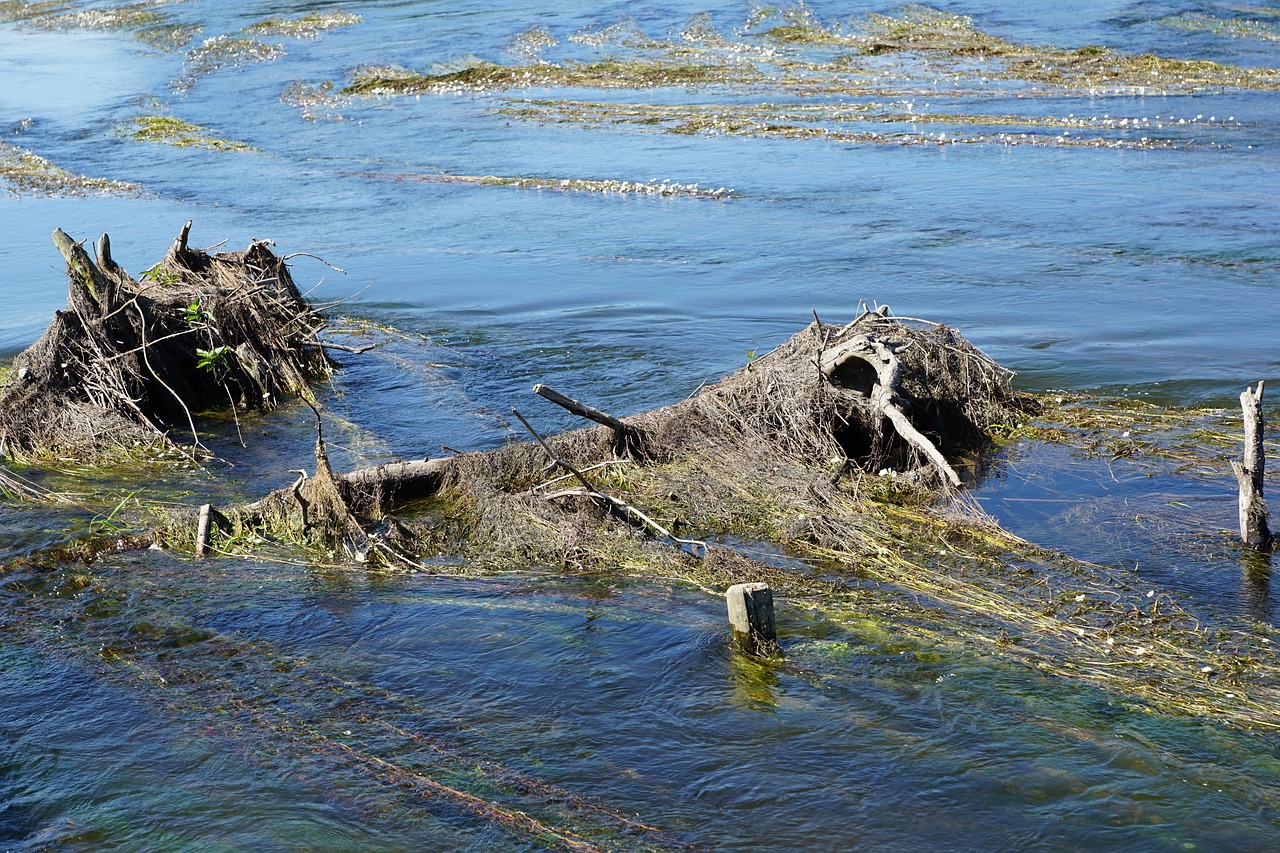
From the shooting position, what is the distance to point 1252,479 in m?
6.95

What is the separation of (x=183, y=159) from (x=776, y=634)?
→ 20.2 metres

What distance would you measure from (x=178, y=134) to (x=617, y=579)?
71.6 ft

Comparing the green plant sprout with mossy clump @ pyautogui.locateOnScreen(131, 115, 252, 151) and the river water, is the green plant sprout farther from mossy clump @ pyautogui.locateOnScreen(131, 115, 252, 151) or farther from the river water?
mossy clump @ pyautogui.locateOnScreen(131, 115, 252, 151)

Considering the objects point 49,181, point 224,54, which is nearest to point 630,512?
point 49,181

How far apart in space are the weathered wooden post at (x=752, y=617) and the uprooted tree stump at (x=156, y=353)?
5.41 m

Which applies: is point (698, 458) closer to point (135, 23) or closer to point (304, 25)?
point (304, 25)

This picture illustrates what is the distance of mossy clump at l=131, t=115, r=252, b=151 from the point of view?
24.5 metres

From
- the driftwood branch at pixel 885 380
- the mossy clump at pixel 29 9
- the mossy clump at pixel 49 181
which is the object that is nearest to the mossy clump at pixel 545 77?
the mossy clump at pixel 49 181

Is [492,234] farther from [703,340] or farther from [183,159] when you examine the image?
[183,159]

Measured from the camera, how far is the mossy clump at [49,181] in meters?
20.7

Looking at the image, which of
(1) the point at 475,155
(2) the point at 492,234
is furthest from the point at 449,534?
(1) the point at 475,155

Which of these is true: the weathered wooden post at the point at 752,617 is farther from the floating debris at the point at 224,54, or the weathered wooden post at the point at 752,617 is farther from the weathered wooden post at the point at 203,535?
the floating debris at the point at 224,54

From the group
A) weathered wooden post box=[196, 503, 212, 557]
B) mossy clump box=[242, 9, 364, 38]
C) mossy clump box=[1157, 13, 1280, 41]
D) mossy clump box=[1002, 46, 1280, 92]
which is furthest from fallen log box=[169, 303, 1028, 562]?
mossy clump box=[242, 9, 364, 38]

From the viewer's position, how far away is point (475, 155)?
74.1ft
